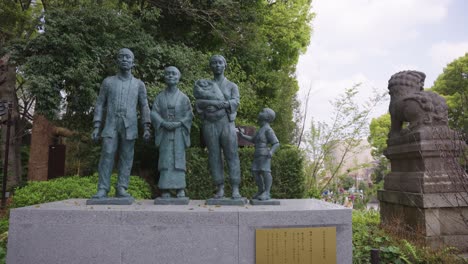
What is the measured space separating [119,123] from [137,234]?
1841 mm

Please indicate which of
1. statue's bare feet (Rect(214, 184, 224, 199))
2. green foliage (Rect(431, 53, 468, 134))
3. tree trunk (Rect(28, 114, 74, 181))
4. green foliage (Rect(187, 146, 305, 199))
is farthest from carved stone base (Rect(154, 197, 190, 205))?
green foliage (Rect(431, 53, 468, 134))

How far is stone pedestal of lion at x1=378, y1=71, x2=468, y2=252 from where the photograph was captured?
21.9 feet

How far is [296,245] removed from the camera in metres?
4.48

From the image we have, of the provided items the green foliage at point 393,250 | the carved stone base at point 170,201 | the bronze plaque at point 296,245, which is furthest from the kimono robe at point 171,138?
the green foliage at point 393,250

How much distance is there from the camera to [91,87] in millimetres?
9211

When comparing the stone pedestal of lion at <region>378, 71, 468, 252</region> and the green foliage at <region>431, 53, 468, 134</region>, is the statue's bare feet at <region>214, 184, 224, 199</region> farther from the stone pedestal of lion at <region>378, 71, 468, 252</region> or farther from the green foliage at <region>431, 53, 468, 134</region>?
the green foliage at <region>431, 53, 468, 134</region>

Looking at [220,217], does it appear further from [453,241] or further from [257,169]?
[453,241]

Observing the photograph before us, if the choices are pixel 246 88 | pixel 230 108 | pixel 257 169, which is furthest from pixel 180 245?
pixel 246 88

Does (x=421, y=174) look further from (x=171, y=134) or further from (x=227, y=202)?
(x=171, y=134)

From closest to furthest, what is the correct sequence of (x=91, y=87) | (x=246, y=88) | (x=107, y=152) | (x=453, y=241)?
(x=107, y=152), (x=453, y=241), (x=91, y=87), (x=246, y=88)

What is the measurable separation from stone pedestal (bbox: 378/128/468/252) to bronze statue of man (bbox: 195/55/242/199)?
392 cm

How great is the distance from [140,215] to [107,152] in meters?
1.37

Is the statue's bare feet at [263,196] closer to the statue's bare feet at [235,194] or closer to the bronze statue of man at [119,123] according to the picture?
the statue's bare feet at [235,194]

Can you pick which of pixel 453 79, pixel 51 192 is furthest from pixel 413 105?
pixel 453 79
